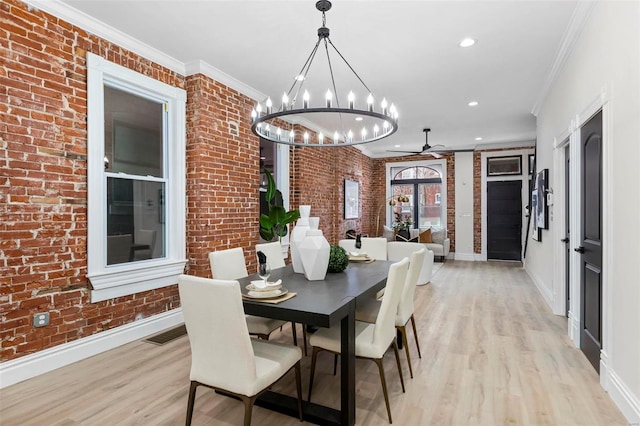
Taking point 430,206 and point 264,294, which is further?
point 430,206

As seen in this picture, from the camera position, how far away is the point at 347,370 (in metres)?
1.98

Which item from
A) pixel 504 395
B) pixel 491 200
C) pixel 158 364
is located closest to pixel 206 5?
pixel 158 364

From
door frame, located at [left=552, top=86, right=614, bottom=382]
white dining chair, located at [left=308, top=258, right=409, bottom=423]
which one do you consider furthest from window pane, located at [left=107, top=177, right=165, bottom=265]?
door frame, located at [left=552, top=86, right=614, bottom=382]

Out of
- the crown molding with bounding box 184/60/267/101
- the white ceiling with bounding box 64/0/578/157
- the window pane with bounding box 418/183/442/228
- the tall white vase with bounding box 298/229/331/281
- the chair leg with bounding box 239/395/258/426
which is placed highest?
the white ceiling with bounding box 64/0/578/157

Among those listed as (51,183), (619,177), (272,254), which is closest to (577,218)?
(619,177)

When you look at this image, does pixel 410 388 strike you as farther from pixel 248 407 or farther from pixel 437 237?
pixel 437 237

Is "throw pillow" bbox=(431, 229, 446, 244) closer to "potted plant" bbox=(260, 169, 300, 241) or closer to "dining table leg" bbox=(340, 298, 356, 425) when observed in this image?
"potted plant" bbox=(260, 169, 300, 241)

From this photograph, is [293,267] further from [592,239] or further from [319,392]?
[592,239]

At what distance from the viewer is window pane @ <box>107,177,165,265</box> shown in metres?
3.30

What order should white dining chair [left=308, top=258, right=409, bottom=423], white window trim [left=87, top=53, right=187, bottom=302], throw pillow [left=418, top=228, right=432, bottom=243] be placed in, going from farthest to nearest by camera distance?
throw pillow [left=418, top=228, right=432, bottom=243], white window trim [left=87, top=53, right=187, bottom=302], white dining chair [left=308, top=258, right=409, bottom=423]

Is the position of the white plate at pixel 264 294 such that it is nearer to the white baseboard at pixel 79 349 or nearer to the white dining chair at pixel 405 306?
the white dining chair at pixel 405 306

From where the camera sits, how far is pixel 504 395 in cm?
236

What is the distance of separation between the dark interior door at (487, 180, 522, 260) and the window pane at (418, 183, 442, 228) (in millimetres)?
1257

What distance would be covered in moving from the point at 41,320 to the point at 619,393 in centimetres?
405
